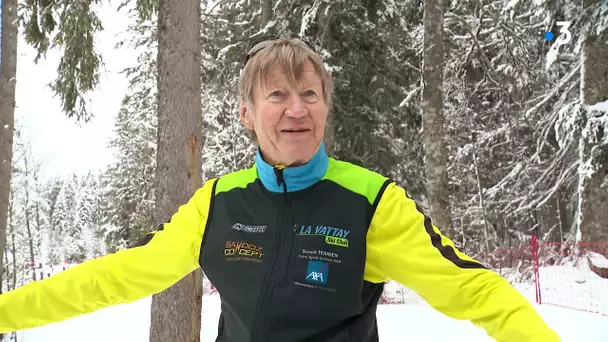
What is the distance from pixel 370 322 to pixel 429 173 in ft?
25.1

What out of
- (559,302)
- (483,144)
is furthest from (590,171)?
(483,144)

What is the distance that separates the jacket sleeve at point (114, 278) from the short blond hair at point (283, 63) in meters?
0.45

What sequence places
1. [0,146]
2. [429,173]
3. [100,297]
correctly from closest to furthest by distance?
[100,297]
[0,146]
[429,173]

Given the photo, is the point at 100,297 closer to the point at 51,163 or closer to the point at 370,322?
the point at 370,322

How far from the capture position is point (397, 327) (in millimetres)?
7781

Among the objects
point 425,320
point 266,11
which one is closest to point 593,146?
point 425,320

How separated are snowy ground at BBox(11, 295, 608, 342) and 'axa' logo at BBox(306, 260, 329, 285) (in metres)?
5.81

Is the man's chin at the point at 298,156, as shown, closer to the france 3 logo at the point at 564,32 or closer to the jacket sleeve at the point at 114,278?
the jacket sleeve at the point at 114,278

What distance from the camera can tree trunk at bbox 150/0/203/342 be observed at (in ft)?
18.4

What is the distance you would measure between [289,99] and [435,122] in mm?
7740

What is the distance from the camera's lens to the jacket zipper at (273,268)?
1633 millimetres

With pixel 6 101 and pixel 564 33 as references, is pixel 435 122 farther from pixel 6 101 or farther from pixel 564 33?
pixel 6 101

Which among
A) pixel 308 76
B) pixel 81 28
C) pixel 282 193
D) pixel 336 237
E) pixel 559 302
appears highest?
pixel 81 28

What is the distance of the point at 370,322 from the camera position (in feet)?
5.68
